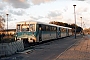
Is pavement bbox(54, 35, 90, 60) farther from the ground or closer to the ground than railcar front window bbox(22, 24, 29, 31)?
closer to the ground

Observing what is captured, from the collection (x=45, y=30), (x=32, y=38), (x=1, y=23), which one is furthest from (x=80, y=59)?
(x=1, y=23)

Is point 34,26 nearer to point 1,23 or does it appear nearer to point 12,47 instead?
point 12,47

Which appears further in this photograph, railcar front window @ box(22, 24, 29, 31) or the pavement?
railcar front window @ box(22, 24, 29, 31)

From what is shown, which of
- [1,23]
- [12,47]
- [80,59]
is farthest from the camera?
[1,23]

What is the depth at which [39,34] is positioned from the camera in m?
36.8

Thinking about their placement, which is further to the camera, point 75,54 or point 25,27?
point 25,27

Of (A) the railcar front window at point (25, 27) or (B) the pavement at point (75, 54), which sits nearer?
(B) the pavement at point (75, 54)

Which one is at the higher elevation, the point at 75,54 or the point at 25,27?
the point at 25,27

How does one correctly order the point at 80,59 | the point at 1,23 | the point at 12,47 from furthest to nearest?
the point at 1,23
the point at 12,47
the point at 80,59

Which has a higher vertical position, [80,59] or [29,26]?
[29,26]

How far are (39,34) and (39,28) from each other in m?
0.93

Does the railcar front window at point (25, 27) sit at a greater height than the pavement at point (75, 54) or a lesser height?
greater

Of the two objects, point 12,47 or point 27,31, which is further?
point 27,31

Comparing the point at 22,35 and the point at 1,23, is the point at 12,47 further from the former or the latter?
the point at 1,23
